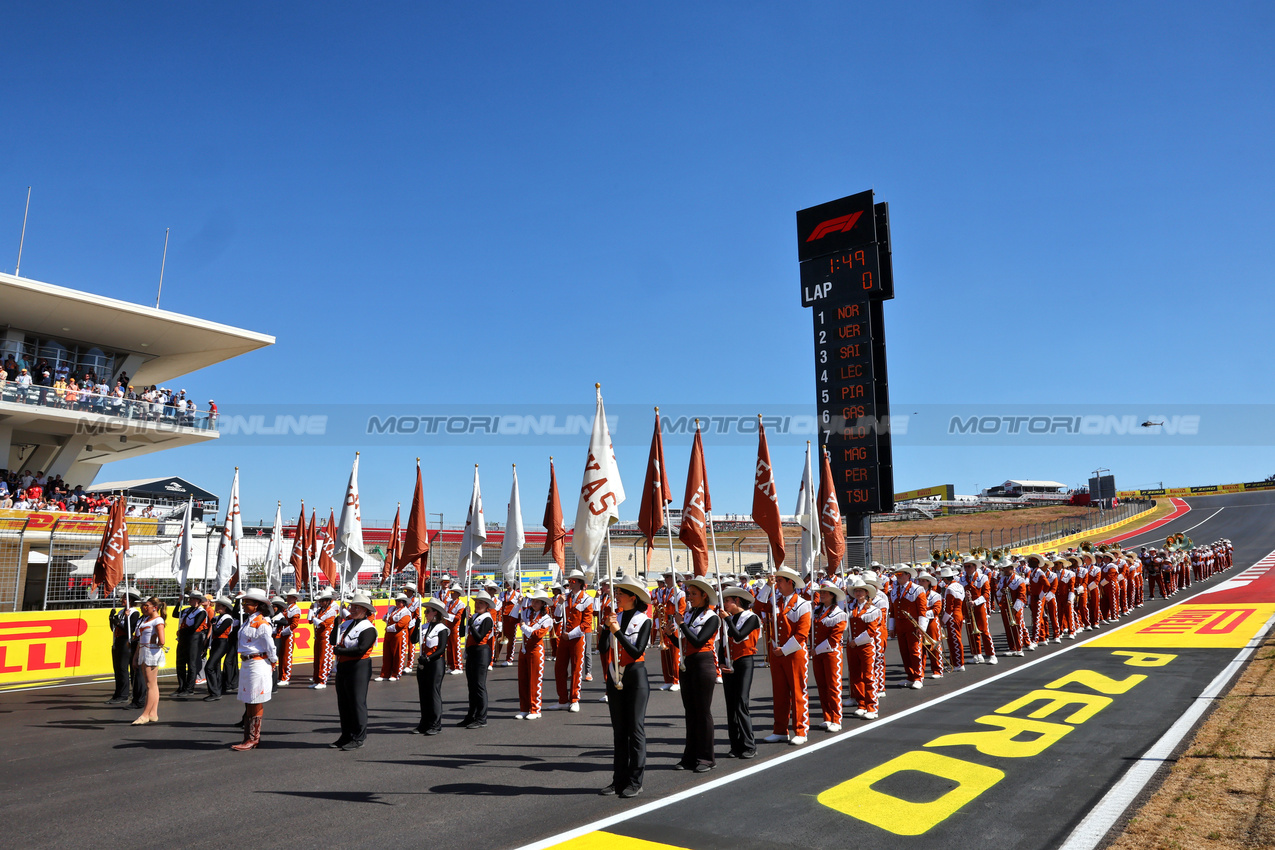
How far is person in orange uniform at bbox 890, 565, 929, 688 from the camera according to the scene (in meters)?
12.1

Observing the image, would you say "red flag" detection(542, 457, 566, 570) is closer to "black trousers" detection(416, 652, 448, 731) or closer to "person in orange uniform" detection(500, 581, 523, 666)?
"person in orange uniform" detection(500, 581, 523, 666)

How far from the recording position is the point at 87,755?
28.8 feet

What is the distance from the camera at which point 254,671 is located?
344 inches

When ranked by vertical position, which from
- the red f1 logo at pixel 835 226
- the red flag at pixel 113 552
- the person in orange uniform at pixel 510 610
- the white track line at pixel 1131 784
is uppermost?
the red f1 logo at pixel 835 226

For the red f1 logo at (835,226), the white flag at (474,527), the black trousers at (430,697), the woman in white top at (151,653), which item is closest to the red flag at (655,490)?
the black trousers at (430,697)

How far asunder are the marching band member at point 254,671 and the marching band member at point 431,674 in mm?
1763

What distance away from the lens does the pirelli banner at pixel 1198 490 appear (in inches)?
3782

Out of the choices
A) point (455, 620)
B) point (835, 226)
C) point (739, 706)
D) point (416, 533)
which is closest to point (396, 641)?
point (455, 620)

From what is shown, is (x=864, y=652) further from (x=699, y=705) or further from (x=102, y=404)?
Result: (x=102, y=404)

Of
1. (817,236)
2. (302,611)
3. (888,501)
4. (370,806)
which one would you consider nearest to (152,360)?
(302,611)

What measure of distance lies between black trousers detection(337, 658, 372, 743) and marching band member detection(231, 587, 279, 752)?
0.77m

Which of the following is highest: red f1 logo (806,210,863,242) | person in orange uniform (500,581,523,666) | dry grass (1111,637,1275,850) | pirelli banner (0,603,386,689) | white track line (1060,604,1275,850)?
red f1 logo (806,210,863,242)

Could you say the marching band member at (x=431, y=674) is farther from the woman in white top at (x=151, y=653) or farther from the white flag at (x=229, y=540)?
the white flag at (x=229, y=540)

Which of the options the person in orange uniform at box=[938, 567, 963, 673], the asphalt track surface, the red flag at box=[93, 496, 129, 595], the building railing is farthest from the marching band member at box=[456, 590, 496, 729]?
the building railing
